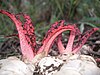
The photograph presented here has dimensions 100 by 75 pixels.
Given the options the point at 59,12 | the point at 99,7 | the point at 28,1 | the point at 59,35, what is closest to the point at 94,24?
the point at 99,7

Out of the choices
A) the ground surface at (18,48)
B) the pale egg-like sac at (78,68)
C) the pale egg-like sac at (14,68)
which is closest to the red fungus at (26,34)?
the pale egg-like sac at (14,68)

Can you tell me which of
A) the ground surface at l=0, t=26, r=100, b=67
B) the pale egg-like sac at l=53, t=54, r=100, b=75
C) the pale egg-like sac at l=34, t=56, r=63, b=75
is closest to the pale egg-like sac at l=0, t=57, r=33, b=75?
the pale egg-like sac at l=34, t=56, r=63, b=75

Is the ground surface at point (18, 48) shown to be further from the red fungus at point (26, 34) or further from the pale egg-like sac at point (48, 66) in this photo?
the pale egg-like sac at point (48, 66)

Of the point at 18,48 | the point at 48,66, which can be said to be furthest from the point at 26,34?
the point at 18,48

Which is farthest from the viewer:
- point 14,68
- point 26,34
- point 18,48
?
point 18,48

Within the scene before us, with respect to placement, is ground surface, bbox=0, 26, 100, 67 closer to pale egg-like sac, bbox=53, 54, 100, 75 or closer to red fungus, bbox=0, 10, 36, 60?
red fungus, bbox=0, 10, 36, 60

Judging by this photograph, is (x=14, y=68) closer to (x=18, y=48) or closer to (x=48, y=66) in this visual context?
(x=48, y=66)
